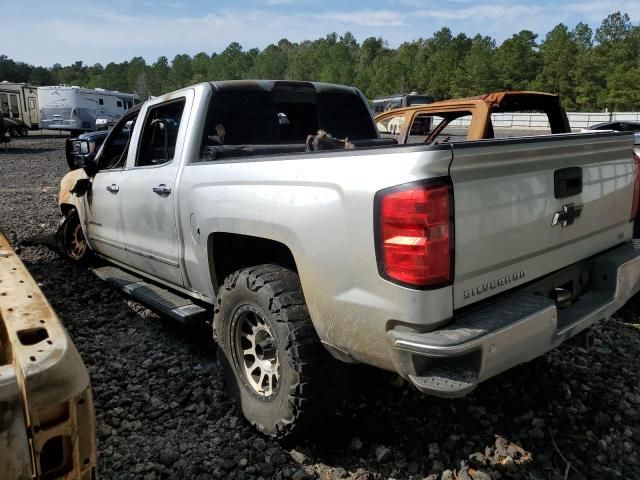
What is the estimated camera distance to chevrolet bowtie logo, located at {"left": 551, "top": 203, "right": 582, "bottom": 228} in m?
2.64

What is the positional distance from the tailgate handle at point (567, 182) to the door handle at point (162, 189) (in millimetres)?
2357

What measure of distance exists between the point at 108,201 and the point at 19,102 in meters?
32.3

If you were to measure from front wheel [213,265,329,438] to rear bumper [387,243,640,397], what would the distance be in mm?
549

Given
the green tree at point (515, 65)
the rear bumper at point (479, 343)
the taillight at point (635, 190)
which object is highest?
the green tree at point (515, 65)

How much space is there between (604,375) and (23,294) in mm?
3408

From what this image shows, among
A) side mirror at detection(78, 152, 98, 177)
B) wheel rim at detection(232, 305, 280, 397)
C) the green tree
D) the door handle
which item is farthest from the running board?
the green tree

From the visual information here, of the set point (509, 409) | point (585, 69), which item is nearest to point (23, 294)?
point (509, 409)

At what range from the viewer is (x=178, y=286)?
3889mm

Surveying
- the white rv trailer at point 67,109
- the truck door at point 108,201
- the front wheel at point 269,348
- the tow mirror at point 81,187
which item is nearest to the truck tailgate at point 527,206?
the front wheel at point 269,348

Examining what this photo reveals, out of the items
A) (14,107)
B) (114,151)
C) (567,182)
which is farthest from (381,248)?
(14,107)

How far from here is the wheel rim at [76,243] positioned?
233 inches

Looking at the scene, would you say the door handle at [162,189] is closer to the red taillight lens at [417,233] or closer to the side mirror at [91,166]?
the side mirror at [91,166]

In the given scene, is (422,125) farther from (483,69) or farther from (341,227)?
(483,69)

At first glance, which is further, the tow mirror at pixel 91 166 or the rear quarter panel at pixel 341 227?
the tow mirror at pixel 91 166
